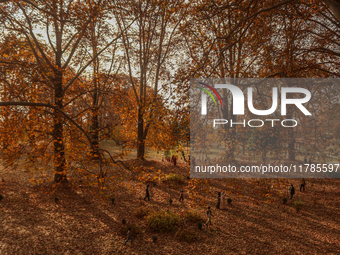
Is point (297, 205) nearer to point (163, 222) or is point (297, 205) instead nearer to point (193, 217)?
point (193, 217)

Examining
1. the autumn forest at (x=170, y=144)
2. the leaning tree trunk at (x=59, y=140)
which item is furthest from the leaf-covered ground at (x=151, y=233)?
the leaning tree trunk at (x=59, y=140)

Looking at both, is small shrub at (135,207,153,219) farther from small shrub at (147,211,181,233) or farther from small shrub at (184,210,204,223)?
small shrub at (184,210,204,223)

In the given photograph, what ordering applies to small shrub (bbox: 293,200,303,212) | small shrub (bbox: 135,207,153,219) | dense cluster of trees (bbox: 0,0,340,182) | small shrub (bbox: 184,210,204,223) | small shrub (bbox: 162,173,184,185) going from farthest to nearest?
1. small shrub (bbox: 162,173,184,185)
2. small shrub (bbox: 293,200,303,212)
3. small shrub (bbox: 135,207,153,219)
4. small shrub (bbox: 184,210,204,223)
5. dense cluster of trees (bbox: 0,0,340,182)

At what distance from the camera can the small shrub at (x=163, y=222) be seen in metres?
9.69

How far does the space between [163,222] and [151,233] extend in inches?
27.1

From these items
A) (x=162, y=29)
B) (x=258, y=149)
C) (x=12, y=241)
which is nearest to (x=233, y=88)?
(x=258, y=149)

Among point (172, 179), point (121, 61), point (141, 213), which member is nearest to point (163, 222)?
point (141, 213)

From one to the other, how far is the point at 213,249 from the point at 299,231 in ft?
15.3

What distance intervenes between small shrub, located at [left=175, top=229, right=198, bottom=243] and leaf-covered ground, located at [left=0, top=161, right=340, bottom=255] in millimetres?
→ 188

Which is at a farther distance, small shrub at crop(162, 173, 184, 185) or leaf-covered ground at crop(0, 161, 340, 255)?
small shrub at crop(162, 173, 184, 185)

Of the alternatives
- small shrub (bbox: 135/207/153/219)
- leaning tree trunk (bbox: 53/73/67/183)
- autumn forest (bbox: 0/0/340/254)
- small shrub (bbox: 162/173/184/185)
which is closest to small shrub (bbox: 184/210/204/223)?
autumn forest (bbox: 0/0/340/254)

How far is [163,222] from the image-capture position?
9.79m

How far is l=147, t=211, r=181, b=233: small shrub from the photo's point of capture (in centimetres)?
969

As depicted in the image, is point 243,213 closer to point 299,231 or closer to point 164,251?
point 299,231
